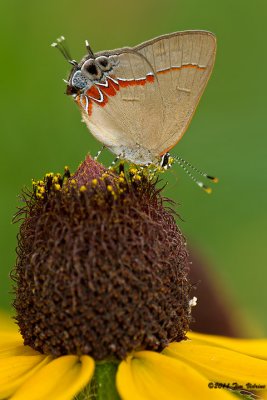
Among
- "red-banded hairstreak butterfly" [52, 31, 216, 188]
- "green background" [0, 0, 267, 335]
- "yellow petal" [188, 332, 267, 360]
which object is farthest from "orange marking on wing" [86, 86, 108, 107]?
"green background" [0, 0, 267, 335]

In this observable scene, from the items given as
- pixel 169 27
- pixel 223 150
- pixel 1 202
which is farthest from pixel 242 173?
pixel 1 202

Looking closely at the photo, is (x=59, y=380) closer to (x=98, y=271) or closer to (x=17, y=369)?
(x=17, y=369)

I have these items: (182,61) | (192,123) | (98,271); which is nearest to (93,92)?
(182,61)

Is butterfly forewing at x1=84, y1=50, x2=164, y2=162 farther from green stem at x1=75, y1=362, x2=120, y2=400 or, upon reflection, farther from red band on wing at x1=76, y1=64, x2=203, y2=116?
green stem at x1=75, y1=362, x2=120, y2=400

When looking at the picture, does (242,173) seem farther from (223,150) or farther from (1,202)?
(1,202)

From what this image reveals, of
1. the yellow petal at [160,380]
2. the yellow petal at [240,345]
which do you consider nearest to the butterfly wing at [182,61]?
the yellow petal at [240,345]
